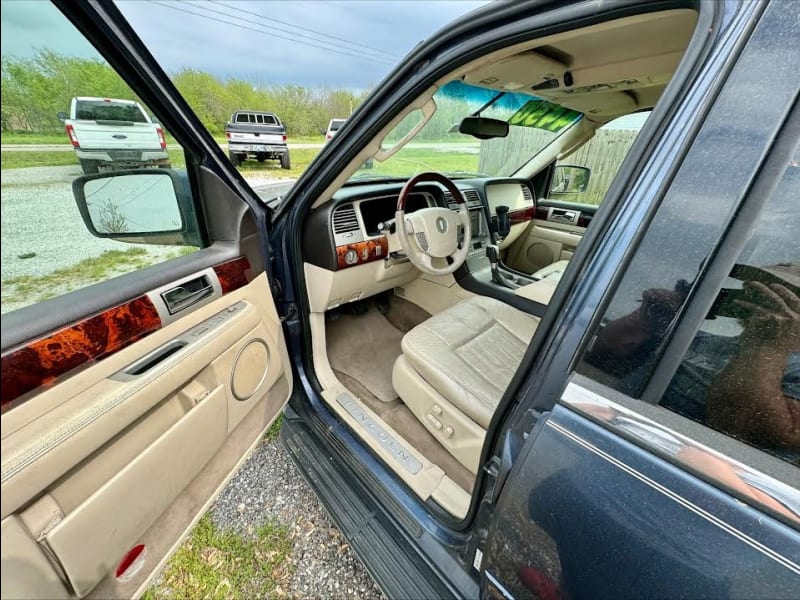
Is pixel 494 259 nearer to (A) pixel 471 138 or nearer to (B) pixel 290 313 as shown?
(A) pixel 471 138

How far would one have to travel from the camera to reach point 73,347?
2.39 feet

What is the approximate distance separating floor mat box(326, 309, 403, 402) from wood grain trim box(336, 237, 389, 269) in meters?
0.69

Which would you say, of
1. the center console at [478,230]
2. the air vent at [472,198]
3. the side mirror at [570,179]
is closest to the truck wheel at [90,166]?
the center console at [478,230]

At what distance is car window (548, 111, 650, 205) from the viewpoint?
2943mm

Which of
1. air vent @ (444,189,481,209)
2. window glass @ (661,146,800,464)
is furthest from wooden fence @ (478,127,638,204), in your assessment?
window glass @ (661,146,800,464)

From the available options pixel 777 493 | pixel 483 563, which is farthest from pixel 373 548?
pixel 777 493

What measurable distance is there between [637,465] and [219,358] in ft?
3.64

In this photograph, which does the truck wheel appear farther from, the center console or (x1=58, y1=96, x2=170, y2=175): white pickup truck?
the center console

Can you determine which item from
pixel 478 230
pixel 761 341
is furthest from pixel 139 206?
pixel 478 230

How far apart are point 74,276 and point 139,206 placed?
33 cm

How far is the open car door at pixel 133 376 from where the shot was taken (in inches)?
25.5

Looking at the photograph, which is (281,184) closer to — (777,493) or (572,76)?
(572,76)

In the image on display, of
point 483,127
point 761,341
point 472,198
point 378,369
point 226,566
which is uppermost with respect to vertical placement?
point 483,127

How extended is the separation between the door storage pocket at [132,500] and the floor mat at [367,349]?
1135mm
